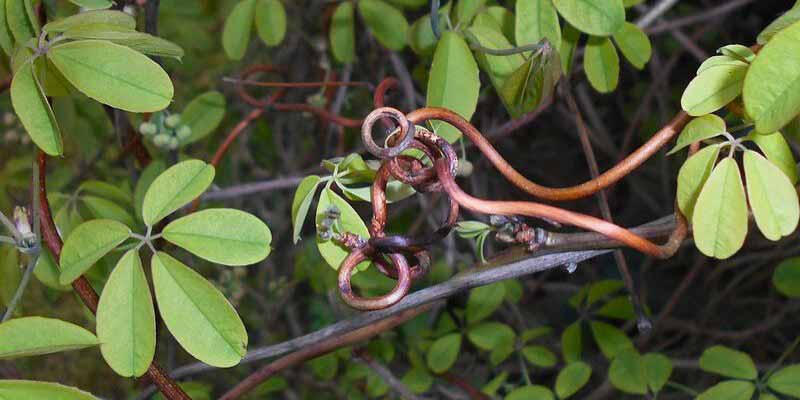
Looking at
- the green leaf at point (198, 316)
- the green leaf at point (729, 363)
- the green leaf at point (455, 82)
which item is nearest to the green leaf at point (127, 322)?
the green leaf at point (198, 316)

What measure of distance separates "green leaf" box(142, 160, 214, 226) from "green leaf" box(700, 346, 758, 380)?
66 centimetres

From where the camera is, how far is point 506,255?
812 mm

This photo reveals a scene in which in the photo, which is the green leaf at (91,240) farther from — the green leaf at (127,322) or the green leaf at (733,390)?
the green leaf at (733,390)

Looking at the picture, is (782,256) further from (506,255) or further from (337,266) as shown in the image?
(337,266)

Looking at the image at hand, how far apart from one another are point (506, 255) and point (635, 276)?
1.05 metres

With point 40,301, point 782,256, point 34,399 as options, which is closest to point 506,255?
point 34,399

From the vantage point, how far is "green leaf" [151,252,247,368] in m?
0.73

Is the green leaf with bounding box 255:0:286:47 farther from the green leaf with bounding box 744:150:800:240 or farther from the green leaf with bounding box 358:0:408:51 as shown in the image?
the green leaf with bounding box 744:150:800:240

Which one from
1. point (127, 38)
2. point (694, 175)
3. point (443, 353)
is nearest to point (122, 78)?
point (127, 38)

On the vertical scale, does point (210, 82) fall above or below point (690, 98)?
below

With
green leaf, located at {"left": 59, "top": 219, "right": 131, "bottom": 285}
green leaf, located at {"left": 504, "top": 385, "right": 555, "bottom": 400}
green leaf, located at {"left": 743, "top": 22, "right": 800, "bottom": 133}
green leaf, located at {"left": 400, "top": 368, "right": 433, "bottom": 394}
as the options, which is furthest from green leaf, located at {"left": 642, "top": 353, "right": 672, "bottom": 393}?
green leaf, located at {"left": 59, "top": 219, "right": 131, "bottom": 285}

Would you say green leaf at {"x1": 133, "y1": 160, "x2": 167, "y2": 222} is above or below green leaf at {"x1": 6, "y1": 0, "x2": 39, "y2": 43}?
below

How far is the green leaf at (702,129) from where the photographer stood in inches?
26.4

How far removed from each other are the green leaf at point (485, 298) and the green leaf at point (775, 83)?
71 centimetres
